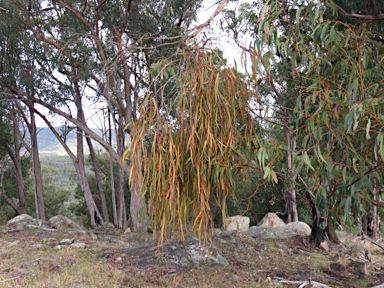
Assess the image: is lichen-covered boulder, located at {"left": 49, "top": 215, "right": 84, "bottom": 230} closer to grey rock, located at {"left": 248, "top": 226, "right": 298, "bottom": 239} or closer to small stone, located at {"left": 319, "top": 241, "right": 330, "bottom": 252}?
grey rock, located at {"left": 248, "top": 226, "right": 298, "bottom": 239}

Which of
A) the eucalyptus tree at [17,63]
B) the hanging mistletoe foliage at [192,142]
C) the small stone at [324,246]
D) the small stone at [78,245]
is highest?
the eucalyptus tree at [17,63]

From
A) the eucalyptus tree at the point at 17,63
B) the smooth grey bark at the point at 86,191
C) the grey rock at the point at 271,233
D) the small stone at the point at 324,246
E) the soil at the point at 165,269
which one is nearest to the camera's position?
the soil at the point at 165,269

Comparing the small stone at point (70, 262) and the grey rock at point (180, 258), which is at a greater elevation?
the small stone at point (70, 262)

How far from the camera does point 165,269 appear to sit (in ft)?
17.0

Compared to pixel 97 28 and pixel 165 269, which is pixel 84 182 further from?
pixel 165 269

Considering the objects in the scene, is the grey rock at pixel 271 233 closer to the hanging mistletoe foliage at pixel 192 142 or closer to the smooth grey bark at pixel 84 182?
the smooth grey bark at pixel 84 182

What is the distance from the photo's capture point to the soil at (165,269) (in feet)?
15.0

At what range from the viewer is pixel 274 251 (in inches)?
289

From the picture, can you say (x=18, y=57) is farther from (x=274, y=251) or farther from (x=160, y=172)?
(x=160, y=172)

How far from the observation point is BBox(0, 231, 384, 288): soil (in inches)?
180

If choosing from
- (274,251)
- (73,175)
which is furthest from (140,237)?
(73,175)

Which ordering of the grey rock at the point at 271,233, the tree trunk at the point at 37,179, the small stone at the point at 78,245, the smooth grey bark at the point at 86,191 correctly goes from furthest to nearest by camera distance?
the tree trunk at the point at 37,179 → the smooth grey bark at the point at 86,191 → the grey rock at the point at 271,233 → the small stone at the point at 78,245

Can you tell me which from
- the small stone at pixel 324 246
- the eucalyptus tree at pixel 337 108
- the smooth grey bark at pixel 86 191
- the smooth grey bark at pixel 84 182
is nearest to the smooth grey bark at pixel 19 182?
the smooth grey bark at pixel 86 191

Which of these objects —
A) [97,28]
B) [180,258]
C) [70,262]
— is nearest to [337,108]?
[180,258]
